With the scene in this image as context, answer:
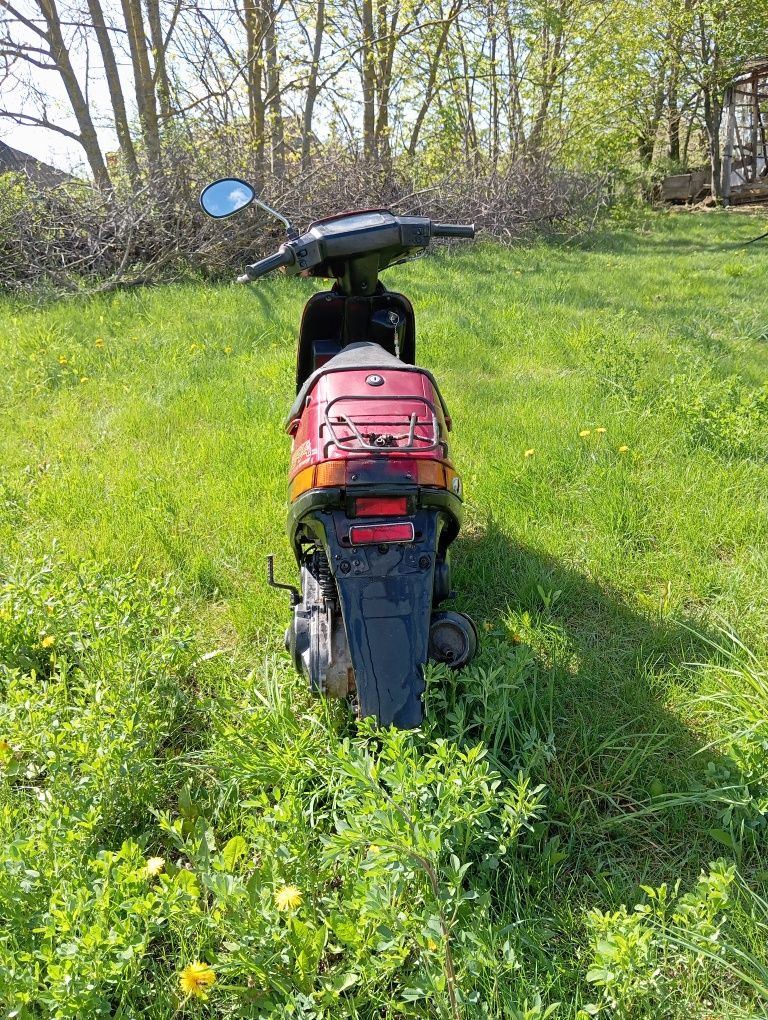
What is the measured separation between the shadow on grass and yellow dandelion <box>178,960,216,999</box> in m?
0.79

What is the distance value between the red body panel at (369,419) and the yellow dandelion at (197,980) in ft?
3.62

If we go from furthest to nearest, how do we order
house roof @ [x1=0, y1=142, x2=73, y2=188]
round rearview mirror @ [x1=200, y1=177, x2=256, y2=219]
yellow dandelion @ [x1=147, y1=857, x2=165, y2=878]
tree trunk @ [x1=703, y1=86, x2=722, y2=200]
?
tree trunk @ [x1=703, y1=86, x2=722, y2=200]
house roof @ [x1=0, y1=142, x2=73, y2=188]
round rearview mirror @ [x1=200, y1=177, x2=256, y2=219]
yellow dandelion @ [x1=147, y1=857, x2=165, y2=878]

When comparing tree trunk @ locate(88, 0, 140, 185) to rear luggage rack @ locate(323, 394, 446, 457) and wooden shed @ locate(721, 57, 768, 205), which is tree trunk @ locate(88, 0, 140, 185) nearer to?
rear luggage rack @ locate(323, 394, 446, 457)

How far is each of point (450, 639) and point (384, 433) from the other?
63 cm

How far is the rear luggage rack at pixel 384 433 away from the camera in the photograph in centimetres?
169

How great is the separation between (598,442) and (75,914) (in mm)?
3256

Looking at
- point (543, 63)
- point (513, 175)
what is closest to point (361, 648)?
point (513, 175)

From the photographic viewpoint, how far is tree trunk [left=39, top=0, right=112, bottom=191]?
1041cm

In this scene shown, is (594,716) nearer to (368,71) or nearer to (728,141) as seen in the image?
(368,71)

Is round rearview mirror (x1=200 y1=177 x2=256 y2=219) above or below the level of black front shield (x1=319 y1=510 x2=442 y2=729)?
above

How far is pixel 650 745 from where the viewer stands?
196cm

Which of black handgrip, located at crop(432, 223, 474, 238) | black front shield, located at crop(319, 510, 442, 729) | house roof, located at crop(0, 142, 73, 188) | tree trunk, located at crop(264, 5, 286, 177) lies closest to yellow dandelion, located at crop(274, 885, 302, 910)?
black front shield, located at crop(319, 510, 442, 729)

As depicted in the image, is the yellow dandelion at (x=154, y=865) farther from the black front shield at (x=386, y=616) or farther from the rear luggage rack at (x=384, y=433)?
the rear luggage rack at (x=384, y=433)

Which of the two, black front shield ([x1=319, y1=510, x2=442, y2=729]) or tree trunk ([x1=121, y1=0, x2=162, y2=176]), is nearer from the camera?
black front shield ([x1=319, y1=510, x2=442, y2=729])
